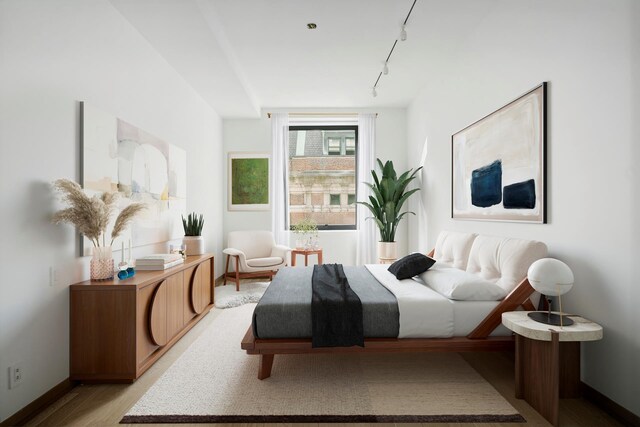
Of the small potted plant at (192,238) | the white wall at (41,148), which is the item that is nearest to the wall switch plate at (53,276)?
the white wall at (41,148)

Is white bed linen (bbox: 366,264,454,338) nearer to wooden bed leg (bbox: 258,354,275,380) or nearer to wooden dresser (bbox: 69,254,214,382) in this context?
wooden bed leg (bbox: 258,354,275,380)

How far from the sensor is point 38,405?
6.47 ft

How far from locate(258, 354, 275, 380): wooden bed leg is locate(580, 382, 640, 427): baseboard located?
6.25ft

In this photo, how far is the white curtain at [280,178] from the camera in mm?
5805

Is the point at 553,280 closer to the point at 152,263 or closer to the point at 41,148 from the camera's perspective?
the point at 152,263

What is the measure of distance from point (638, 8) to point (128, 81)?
338 centimetres

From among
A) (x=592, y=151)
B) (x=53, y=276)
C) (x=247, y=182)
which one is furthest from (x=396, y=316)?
(x=247, y=182)

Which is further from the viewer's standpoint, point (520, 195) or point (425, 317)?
point (520, 195)

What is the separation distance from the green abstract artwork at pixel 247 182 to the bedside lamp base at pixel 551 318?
4.50 m

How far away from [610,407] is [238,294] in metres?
3.80

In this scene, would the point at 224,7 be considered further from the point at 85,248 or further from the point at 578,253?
the point at 578,253

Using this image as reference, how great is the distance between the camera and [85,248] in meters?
2.38

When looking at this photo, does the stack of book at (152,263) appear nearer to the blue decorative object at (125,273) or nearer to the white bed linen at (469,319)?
the blue decorative object at (125,273)

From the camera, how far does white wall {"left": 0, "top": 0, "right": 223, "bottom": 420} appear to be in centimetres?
182
